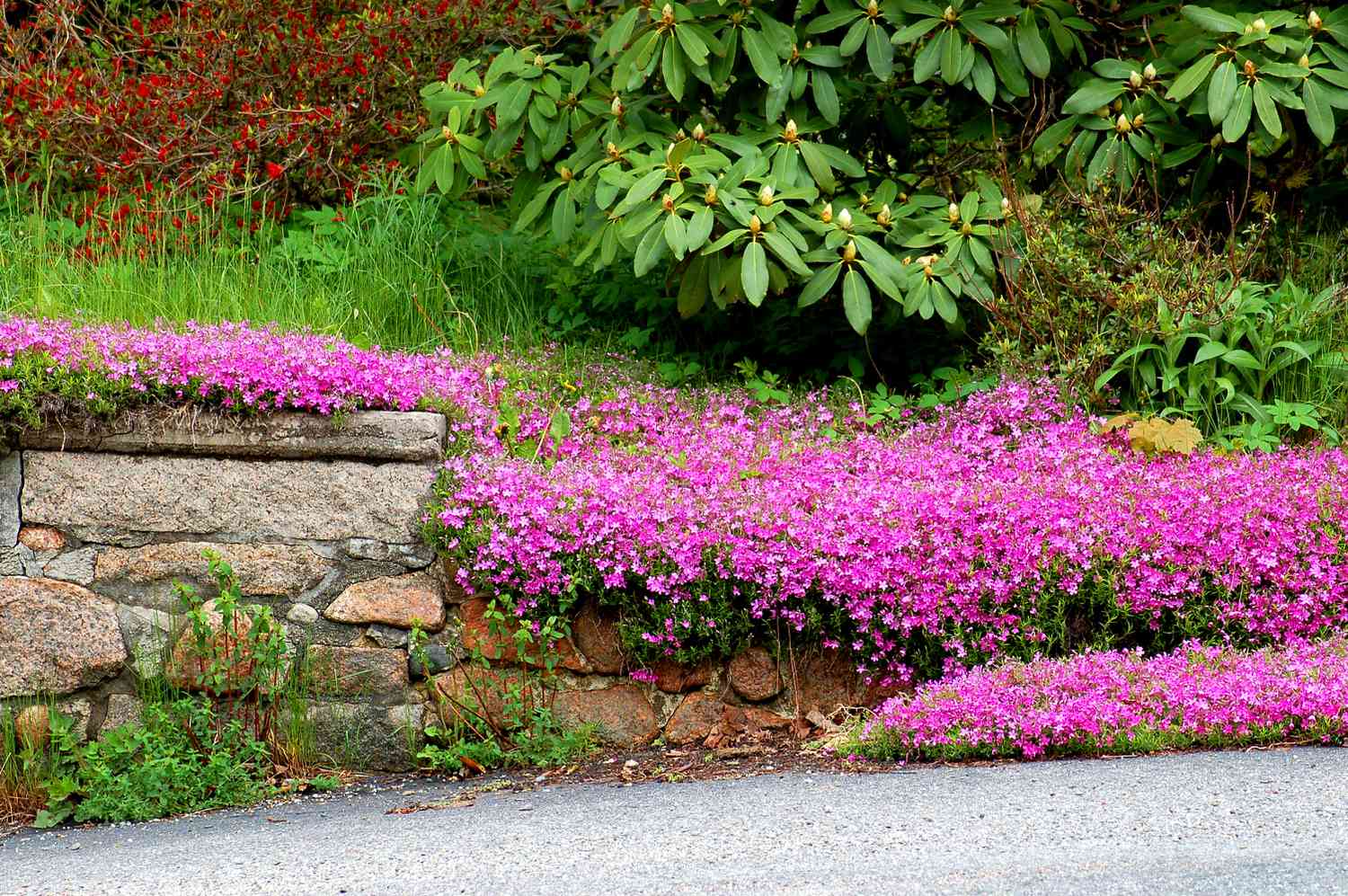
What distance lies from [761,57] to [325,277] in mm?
2108

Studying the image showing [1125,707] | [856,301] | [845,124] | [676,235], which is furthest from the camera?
[845,124]

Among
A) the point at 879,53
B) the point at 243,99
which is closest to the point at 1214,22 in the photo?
the point at 879,53

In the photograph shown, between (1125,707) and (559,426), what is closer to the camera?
(1125,707)

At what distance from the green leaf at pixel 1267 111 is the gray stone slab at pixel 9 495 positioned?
4.17 meters

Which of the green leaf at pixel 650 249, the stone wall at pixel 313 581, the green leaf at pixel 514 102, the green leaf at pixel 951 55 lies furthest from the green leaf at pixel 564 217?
the green leaf at pixel 951 55

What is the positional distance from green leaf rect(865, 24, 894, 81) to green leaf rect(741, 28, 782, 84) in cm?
34

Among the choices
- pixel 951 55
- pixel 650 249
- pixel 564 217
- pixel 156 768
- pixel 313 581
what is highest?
pixel 951 55

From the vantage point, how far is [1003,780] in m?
3.06

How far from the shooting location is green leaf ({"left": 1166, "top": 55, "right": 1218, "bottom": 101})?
4461 millimetres

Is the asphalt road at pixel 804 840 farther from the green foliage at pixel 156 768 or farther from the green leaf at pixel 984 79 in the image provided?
the green leaf at pixel 984 79

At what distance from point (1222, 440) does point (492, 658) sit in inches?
101

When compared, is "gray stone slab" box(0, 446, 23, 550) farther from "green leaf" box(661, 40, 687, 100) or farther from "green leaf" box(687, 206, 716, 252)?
"green leaf" box(661, 40, 687, 100)

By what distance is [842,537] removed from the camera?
3738 millimetres

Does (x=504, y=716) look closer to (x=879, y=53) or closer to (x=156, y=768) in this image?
(x=156, y=768)
